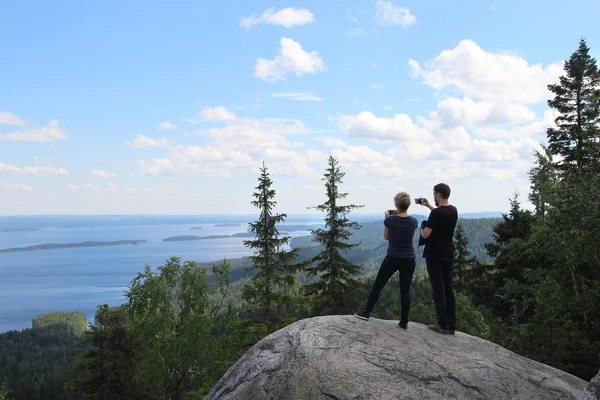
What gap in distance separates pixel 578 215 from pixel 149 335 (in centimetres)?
2501

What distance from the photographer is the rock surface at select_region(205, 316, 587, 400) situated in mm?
6953

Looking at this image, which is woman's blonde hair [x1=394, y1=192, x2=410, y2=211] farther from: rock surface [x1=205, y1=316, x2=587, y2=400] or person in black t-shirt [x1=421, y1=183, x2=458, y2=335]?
rock surface [x1=205, y1=316, x2=587, y2=400]

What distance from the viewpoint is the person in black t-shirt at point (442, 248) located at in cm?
812

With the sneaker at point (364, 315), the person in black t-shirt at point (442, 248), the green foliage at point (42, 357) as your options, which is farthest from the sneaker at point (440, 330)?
the green foliage at point (42, 357)

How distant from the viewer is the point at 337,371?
23.3 feet

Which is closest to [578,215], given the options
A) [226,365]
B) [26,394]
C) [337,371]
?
[337,371]

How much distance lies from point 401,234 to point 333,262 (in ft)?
67.8

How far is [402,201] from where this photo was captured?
8.11 metres

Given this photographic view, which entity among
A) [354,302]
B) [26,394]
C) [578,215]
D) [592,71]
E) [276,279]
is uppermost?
[592,71]

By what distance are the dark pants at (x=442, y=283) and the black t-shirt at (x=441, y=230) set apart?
164mm

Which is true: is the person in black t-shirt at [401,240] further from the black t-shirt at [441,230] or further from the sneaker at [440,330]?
the sneaker at [440,330]

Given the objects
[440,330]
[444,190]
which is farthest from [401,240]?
[440,330]

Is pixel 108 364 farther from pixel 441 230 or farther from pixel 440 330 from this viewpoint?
pixel 441 230

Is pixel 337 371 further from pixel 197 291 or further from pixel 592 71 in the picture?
pixel 592 71
